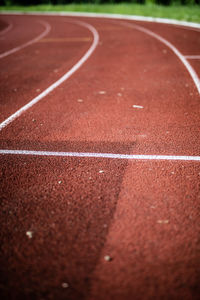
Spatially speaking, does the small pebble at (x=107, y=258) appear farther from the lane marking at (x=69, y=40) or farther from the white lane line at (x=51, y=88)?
the lane marking at (x=69, y=40)

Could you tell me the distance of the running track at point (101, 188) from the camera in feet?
7.73

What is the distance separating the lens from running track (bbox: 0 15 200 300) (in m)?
2.36

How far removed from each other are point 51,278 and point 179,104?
4.37 meters

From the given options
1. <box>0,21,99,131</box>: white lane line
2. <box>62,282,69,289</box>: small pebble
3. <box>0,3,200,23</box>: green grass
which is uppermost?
<box>0,3,200,23</box>: green grass

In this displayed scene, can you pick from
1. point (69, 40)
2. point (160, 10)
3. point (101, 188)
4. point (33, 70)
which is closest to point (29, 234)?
point (101, 188)

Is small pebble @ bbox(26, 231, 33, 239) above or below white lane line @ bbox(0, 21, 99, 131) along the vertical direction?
below

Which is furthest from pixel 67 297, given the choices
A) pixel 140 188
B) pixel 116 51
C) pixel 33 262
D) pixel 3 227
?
pixel 116 51

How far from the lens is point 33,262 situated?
8.21 ft

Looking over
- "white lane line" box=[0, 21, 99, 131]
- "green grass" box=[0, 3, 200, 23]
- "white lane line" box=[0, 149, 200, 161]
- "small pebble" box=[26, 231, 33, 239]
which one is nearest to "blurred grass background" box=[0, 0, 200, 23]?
"green grass" box=[0, 3, 200, 23]

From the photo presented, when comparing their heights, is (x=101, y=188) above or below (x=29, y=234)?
above

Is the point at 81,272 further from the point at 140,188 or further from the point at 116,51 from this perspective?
the point at 116,51

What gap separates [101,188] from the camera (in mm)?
3363

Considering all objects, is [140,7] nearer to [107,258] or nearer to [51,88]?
[51,88]

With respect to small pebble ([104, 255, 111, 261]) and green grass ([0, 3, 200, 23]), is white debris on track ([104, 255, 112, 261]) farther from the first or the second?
green grass ([0, 3, 200, 23])
